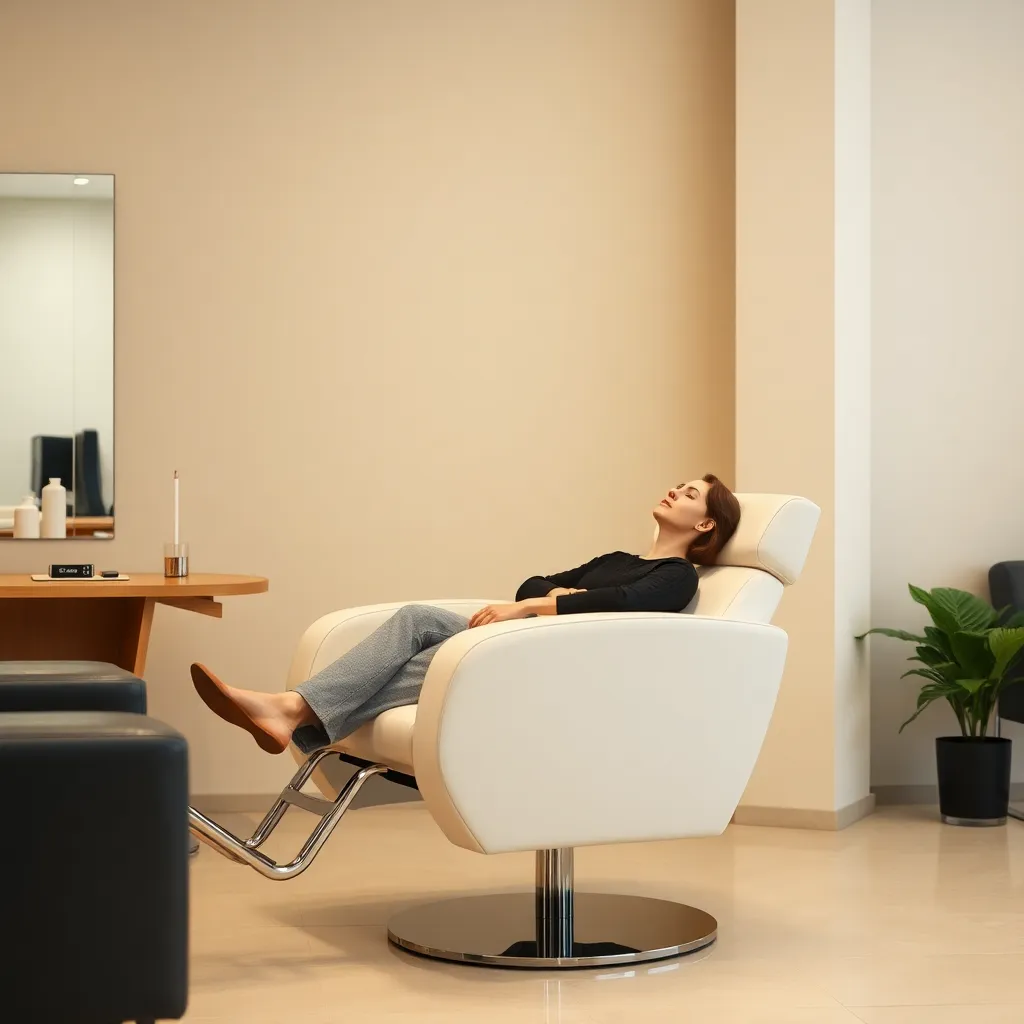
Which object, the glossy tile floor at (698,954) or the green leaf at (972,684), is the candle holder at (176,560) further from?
the green leaf at (972,684)

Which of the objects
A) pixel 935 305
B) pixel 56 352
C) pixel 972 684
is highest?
pixel 935 305

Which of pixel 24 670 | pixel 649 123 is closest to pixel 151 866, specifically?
pixel 24 670

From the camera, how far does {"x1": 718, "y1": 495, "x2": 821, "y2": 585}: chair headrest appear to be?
114 inches

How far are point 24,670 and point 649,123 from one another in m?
2.90

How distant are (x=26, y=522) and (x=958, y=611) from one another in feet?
9.17

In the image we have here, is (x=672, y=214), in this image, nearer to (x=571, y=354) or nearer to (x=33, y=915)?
(x=571, y=354)

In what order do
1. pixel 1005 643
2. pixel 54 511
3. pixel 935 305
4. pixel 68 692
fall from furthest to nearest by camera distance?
A: pixel 935 305 → pixel 54 511 → pixel 1005 643 → pixel 68 692

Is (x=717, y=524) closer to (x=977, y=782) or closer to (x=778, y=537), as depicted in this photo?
(x=778, y=537)

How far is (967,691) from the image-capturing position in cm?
411

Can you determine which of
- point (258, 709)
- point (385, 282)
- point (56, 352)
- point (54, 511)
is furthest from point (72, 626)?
point (258, 709)

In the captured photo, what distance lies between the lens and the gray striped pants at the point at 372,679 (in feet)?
9.18

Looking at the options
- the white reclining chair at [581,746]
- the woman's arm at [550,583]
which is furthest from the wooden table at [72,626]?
the white reclining chair at [581,746]

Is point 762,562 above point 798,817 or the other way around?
above

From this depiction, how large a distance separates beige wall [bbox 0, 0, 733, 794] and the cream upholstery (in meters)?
1.67
